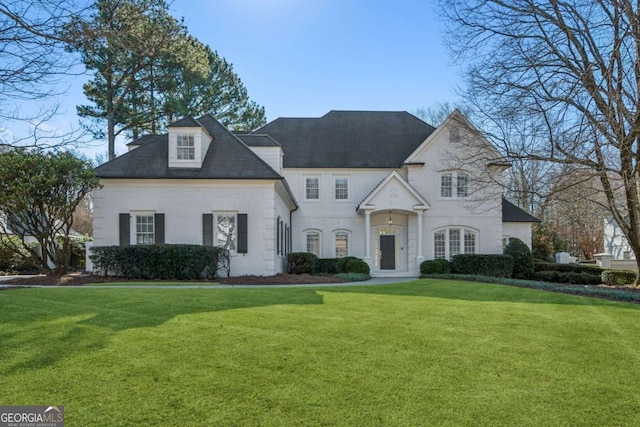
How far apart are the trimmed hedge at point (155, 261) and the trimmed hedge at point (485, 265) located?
12645 mm

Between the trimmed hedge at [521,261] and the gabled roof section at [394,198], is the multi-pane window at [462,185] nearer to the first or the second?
the gabled roof section at [394,198]

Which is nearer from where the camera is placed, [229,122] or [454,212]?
[454,212]

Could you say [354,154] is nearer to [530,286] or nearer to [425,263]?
[425,263]

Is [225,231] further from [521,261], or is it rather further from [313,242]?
[521,261]

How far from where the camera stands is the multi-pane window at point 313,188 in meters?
25.3

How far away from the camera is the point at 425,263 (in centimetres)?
2248

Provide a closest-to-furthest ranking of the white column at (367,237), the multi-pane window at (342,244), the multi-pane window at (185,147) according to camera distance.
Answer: the multi-pane window at (185,147)
the white column at (367,237)
the multi-pane window at (342,244)

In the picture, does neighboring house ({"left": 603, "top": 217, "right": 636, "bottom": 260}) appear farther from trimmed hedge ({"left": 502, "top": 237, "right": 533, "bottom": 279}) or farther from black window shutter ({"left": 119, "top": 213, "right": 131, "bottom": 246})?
black window shutter ({"left": 119, "top": 213, "right": 131, "bottom": 246})

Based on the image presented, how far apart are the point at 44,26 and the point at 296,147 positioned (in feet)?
63.3

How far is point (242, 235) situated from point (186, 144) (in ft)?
14.0

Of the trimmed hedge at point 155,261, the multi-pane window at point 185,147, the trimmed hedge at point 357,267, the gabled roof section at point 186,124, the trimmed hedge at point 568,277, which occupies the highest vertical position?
the gabled roof section at point 186,124

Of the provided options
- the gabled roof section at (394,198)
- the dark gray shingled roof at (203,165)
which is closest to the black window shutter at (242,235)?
the dark gray shingled roof at (203,165)

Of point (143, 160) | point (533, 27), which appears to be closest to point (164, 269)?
point (143, 160)

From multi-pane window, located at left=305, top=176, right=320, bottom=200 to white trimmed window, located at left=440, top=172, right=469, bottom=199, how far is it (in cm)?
664
